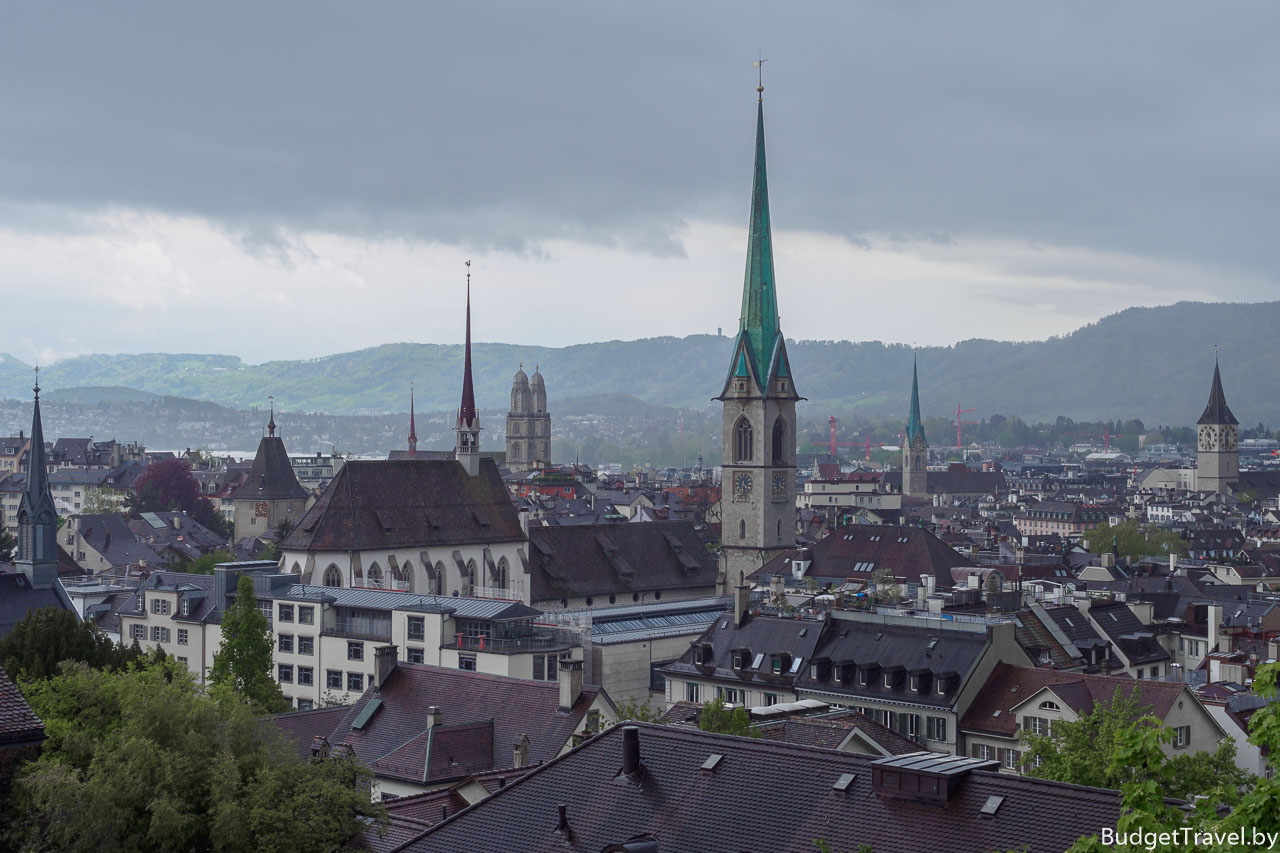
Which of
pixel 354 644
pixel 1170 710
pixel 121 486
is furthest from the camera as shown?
pixel 121 486

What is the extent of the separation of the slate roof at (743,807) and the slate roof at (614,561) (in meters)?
61.1

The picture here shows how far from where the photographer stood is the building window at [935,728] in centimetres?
5403

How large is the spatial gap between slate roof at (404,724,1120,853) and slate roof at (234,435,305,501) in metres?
125

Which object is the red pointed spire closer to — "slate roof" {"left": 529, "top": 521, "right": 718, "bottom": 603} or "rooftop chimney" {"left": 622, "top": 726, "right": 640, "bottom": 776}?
"slate roof" {"left": 529, "top": 521, "right": 718, "bottom": 603}

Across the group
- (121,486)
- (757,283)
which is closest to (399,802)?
Answer: (757,283)

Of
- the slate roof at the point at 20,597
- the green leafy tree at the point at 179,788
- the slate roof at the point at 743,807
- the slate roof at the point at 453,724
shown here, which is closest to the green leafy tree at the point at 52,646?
the slate roof at the point at 453,724

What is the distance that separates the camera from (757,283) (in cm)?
11800

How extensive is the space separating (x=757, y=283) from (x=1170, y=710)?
237 ft

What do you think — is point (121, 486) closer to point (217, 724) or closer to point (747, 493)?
point (747, 493)

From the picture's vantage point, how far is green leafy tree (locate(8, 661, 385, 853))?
2695cm

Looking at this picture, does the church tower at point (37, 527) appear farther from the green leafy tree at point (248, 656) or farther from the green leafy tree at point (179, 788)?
the green leafy tree at point (179, 788)

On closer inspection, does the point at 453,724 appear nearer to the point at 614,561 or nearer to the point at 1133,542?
the point at 614,561

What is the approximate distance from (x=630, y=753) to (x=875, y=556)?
263ft

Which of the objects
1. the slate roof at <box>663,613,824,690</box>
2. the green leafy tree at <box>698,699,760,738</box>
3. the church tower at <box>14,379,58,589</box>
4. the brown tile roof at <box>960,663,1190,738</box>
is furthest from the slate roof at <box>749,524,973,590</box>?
the green leafy tree at <box>698,699,760,738</box>
